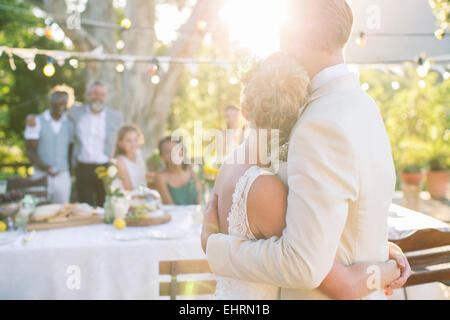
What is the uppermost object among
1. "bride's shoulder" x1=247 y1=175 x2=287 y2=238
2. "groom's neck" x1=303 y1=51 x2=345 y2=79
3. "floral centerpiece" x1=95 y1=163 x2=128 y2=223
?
"groom's neck" x1=303 y1=51 x2=345 y2=79

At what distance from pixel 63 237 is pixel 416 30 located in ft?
49.1

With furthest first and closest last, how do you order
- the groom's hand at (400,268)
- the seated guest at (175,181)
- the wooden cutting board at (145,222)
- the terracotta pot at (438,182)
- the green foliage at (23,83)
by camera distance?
the green foliage at (23,83), the terracotta pot at (438,182), the seated guest at (175,181), the wooden cutting board at (145,222), the groom's hand at (400,268)

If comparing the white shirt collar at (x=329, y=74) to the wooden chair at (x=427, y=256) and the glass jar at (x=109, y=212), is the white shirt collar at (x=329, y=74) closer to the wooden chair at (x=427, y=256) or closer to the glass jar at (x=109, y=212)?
the wooden chair at (x=427, y=256)

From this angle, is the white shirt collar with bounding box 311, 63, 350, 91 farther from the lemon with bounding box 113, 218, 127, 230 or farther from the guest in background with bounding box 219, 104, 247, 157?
the guest in background with bounding box 219, 104, 247, 157

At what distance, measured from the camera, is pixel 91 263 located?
94.8 inches

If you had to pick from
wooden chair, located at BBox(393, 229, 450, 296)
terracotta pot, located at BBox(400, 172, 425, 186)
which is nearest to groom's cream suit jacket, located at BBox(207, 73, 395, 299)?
wooden chair, located at BBox(393, 229, 450, 296)

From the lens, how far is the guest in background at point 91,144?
4.97m

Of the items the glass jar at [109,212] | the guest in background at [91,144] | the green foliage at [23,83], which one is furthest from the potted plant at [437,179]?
the green foliage at [23,83]

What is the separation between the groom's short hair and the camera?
1045mm

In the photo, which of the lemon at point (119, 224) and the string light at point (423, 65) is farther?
the string light at point (423, 65)

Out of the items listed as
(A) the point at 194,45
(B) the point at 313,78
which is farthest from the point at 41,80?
(B) the point at 313,78

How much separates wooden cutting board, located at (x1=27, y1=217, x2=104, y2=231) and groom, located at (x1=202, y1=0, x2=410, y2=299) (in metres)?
2.09

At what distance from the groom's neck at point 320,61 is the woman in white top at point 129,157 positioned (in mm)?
3236

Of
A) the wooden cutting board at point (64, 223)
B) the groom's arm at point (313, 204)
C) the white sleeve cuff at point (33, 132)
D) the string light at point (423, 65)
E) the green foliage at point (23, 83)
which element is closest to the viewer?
the groom's arm at point (313, 204)
